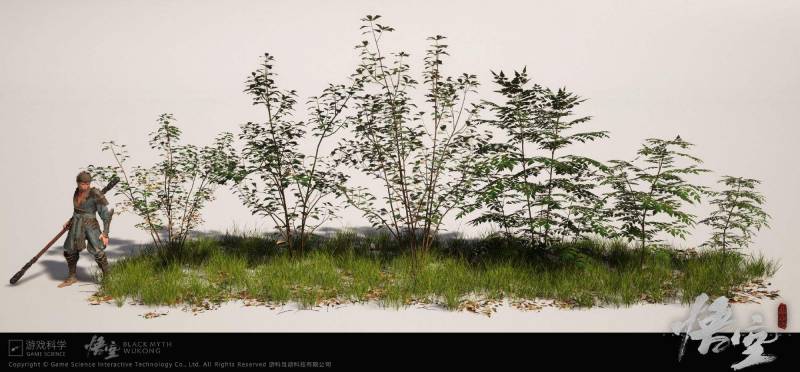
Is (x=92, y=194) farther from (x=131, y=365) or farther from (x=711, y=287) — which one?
(x=711, y=287)

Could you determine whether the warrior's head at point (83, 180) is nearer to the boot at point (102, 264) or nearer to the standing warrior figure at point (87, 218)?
the standing warrior figure at point (87, 218)

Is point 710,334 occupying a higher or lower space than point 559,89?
lower

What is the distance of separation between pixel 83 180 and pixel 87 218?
1.83 feet

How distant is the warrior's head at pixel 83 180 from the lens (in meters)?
9.38

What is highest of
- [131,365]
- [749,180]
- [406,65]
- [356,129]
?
[406,65]

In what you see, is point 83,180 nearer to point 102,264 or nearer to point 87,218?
point 87,218

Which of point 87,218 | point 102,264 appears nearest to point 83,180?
point 87,218

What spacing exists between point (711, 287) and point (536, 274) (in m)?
2.47

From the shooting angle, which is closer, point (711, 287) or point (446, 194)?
point (711, 287)

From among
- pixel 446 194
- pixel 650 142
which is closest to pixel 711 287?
pixel 650 142

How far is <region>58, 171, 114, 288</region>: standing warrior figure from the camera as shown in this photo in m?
9.41

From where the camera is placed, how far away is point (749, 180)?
32.8 feet

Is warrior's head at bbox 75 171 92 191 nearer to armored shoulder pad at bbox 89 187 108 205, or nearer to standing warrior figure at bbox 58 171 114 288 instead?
standing warrior figure at bbox 58 171 114 288

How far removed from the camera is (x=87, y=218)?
9.47 m
